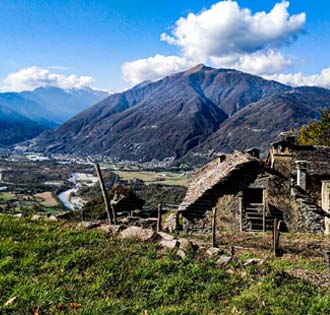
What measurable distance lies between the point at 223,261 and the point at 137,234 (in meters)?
2.96

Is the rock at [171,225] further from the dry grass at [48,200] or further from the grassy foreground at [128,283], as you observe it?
the dry grass at [48,200]

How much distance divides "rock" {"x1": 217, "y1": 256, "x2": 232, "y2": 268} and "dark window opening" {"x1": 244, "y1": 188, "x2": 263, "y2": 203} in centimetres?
1283

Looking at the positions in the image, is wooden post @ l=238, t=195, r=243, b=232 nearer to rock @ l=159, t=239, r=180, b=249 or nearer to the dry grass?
rock @ l=159, t=239, r=180, b=249

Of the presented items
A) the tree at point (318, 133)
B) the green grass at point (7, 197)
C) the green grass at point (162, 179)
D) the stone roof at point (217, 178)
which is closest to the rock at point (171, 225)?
the stone roof at point (217, 178)

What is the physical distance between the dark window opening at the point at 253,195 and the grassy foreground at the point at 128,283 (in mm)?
13035

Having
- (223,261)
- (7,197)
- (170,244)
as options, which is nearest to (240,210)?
(170,244)

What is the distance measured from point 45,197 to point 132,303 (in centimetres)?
8126

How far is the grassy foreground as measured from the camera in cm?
757

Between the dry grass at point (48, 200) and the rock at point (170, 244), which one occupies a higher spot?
the rock at point (170, 244)

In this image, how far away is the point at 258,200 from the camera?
2328cm

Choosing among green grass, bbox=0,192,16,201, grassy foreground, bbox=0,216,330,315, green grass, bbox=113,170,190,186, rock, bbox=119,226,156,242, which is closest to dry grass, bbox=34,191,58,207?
green grass, bbox=0,192,16,201

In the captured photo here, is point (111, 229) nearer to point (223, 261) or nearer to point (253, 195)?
point (223, 261)

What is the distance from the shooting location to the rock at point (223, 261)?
33.0 feet

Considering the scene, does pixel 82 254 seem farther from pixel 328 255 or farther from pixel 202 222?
pixel 202 222
